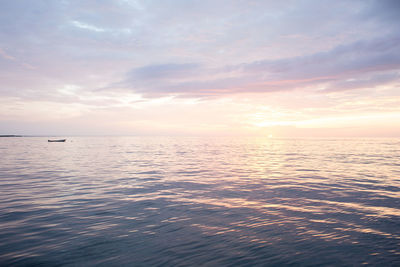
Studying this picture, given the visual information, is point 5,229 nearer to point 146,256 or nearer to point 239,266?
point 146,256

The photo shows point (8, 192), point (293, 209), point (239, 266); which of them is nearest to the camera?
point (239, 266)

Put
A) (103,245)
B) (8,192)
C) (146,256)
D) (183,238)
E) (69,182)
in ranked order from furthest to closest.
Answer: (69,182), (8,192), (183,238), (103,245), (146,256)

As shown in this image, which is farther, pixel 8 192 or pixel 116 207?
pixel 8 192

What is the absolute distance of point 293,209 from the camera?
12.4m

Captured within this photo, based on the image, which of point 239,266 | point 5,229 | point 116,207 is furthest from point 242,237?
point 5,229

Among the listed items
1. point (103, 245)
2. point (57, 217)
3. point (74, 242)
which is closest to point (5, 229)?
point (57, 217)

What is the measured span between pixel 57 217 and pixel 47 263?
188 inches

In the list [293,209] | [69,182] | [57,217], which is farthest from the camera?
[69,182]

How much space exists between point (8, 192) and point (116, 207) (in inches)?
394

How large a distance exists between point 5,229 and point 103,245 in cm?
506

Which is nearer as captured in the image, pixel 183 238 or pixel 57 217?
pixel 183 238

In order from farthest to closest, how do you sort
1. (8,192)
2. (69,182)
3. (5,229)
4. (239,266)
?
(69,182) → (8,192) → (5,229) → (239,266)

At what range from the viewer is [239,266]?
6.89 metres

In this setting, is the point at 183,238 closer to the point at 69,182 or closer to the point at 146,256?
the point at 146,256
